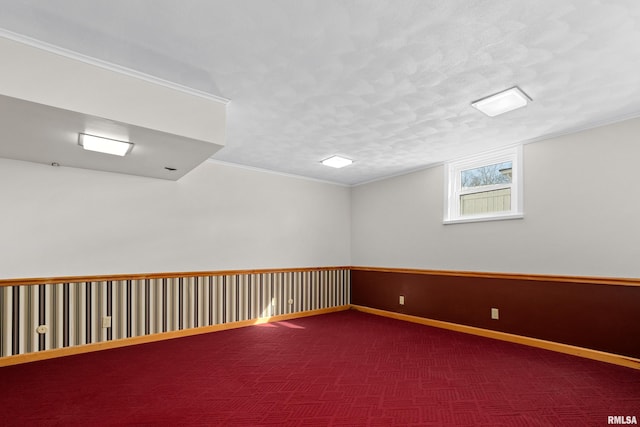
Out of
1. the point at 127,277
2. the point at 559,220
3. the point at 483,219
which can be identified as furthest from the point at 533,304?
the point at 127,277

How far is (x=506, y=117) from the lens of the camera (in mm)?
3555

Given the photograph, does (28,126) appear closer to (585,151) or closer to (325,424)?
(325,424)

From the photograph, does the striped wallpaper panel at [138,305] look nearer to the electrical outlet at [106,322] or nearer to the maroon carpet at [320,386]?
the electrical outlet at [106,322]

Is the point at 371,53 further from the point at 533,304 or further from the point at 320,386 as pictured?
the point at 533,304

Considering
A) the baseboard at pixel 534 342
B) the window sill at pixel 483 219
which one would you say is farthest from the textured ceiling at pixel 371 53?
the baseboard at pixel 534 342

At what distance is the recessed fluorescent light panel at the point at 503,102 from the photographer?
2963 mm

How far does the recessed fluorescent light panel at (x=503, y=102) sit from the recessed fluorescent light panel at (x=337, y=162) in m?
2.19

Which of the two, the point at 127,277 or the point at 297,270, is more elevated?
the point at 127,277

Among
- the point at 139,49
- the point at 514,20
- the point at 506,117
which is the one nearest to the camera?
the point at 514,20

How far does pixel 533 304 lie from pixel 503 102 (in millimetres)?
2608

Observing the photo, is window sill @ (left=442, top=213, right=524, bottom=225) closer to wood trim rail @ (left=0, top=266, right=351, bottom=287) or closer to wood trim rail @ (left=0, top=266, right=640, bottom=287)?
wood trim rail @ (left=0, top=266, right=640, bottom=287)

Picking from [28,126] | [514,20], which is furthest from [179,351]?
[514,20]

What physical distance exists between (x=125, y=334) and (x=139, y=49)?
3543mm

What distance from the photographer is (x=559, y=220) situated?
4059 mm
